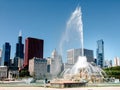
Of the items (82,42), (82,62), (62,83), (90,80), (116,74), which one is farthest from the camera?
(116,74)

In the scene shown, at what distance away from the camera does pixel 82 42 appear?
3017 inches

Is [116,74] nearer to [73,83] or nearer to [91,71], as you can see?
[91,71]

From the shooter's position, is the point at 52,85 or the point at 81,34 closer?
the point at 52,85

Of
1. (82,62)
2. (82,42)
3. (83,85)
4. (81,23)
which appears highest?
(81,23)

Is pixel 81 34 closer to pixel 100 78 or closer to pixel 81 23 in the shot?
pixel 81 23

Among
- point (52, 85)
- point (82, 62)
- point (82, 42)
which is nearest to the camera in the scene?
point (52, 85)

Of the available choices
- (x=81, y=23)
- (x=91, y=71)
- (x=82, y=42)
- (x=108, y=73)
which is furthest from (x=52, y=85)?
(x=108, y=73)

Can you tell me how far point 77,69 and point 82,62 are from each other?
339 cm

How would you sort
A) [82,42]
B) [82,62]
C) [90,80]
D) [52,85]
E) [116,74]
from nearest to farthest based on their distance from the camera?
[52,85], [82,42], [90,80], [82,62], [116,74]

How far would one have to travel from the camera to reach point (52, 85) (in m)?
59.3

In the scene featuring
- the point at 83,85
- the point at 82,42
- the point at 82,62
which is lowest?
the point at 83,85

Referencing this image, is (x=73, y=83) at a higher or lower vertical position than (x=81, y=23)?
lower

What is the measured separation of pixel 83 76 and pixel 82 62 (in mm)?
7160

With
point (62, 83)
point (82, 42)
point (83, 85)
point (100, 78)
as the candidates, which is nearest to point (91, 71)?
point (100, 78)
